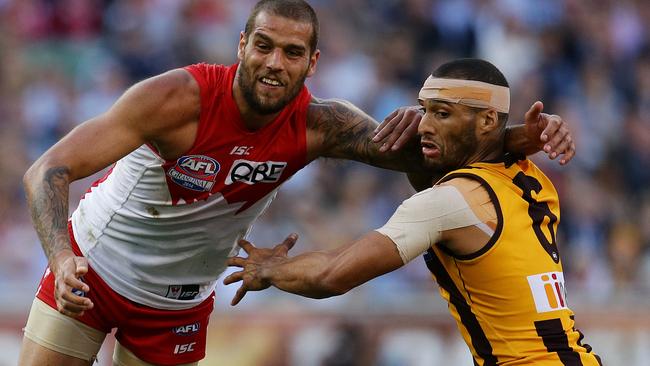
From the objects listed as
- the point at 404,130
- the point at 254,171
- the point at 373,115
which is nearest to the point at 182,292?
the point at 254,171

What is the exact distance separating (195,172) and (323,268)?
118cm

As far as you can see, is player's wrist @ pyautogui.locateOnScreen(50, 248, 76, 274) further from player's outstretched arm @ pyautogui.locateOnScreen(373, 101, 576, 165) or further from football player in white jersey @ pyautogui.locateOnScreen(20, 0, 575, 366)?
player's outstretched arm @ pyautogui.locateOnScreen(373, 101, 576, 165)

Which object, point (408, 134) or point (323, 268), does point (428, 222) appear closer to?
point (323, 268)

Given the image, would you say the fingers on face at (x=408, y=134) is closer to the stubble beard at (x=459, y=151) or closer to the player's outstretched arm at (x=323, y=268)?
the stubble beard at (x=459, y=151)

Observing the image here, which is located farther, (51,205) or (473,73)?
(473,73)

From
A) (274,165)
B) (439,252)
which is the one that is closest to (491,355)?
(439,252)

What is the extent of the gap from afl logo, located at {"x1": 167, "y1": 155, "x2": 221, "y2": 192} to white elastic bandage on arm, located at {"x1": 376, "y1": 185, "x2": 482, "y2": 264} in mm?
1244

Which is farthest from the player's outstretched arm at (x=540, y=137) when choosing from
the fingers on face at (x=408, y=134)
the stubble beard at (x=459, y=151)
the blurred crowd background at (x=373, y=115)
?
the blurred crowd background at (x=373, y=115)

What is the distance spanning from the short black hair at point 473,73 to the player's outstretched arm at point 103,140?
4.61ft

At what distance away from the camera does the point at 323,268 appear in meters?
6.08

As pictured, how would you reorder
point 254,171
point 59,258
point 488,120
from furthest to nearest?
point 254,171
point 488,120
point 59,258

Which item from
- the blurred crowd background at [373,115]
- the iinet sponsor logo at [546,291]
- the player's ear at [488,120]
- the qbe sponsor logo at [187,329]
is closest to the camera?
the iinet sponsor logo at [546,291]

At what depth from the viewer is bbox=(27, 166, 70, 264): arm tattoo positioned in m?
6.18

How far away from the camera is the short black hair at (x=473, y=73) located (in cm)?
650
